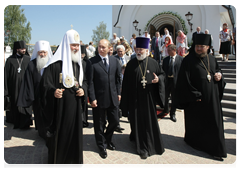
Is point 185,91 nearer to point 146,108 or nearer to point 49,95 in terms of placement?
point 146,108

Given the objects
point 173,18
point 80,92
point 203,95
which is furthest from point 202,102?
point 173,18

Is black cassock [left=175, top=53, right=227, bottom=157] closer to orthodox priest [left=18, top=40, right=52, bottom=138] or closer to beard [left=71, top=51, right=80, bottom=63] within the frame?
beard [left=71, top=51, right=80, bottom=63]

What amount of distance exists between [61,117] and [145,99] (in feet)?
5.48

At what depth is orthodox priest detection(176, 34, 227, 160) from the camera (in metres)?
3.70

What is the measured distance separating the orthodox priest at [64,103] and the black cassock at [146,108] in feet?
3.94

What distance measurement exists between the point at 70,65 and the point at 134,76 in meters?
1.39

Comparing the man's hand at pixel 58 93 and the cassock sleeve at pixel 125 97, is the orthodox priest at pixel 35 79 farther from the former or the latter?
the cassock sleeve at pixel 125 97

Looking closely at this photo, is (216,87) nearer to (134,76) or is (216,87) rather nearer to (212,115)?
(212,115)

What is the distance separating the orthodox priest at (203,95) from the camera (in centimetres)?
370

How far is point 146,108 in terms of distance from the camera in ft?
12.4

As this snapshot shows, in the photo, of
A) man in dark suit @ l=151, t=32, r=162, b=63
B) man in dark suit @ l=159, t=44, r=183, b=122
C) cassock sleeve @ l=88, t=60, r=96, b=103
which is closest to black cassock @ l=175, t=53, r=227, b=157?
cassock sleeve @ l=88, t=60, r=96, b=103

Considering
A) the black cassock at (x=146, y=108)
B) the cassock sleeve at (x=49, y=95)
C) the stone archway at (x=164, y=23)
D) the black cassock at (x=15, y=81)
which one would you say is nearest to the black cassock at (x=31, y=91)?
the black cassock at (x=15, y=81)

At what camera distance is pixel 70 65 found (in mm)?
2992

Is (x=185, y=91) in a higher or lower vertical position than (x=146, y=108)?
higher
